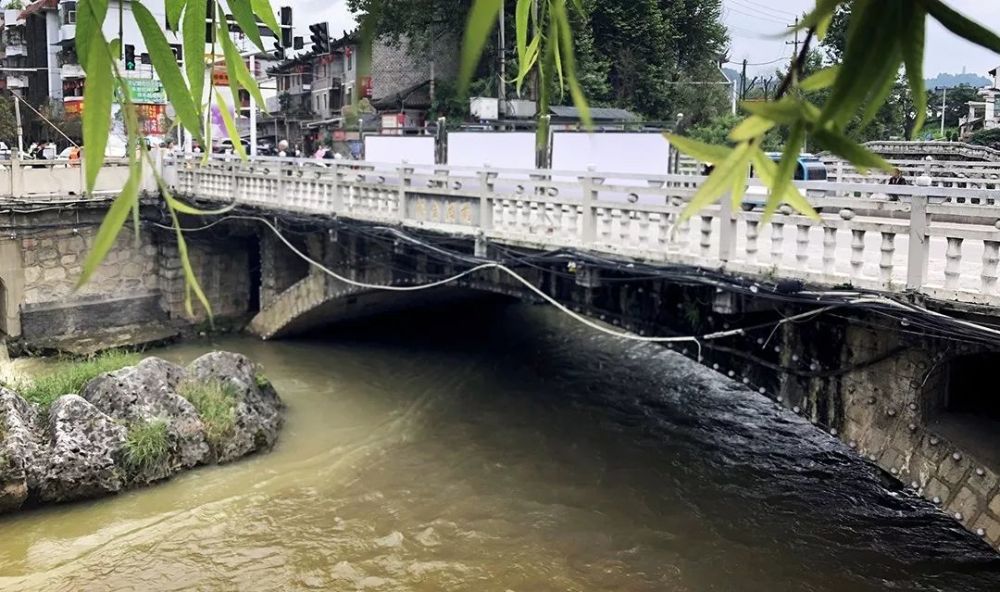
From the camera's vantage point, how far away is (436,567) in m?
9.66

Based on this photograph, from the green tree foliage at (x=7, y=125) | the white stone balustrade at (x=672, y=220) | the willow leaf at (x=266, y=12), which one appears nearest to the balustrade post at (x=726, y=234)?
the white stone balustrade at (x=672, y=220)

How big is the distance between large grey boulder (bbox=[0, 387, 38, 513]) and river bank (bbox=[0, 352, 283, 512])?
1 centimetres

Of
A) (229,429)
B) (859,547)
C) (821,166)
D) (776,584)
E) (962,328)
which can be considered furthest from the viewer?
(821,166)

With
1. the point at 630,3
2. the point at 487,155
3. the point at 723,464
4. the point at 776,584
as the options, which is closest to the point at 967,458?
the point at 776,584

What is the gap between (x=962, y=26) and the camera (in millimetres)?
1059

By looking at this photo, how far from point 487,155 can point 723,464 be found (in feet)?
20.6

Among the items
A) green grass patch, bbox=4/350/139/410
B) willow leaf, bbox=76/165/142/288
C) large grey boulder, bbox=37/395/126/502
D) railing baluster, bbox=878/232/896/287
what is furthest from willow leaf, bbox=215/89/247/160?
green grass patch, bbox=4/350/139/410

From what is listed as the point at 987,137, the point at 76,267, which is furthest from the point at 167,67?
the point at 987,137

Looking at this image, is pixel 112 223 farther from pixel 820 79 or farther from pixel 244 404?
pixel 244 404

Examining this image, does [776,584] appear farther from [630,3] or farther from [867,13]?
[630,3]

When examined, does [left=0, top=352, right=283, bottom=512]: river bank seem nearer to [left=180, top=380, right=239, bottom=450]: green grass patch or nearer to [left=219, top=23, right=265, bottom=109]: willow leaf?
[left=180, top=380, right=239, bottom=450]: green grass patch

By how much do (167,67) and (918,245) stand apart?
7.09 meters

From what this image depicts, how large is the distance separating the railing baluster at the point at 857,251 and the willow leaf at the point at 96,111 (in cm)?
747

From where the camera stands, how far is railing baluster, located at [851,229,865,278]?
7840mm
